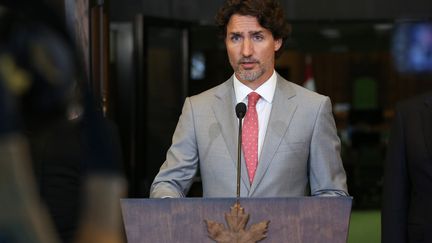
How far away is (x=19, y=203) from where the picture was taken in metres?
0.89

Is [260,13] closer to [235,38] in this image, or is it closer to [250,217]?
[235,38]

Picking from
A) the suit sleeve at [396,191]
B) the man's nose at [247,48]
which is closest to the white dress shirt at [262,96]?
the man's nose at [247,48]

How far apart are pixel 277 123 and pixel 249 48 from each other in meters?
0.25

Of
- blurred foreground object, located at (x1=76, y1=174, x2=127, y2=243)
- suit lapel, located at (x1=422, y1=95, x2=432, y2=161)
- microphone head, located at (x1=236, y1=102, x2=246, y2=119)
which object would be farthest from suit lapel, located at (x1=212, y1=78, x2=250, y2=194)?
blurred foreground object, located at (x1=76, y1=174, x2=127, y2=243)

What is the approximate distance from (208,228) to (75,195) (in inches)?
57.4

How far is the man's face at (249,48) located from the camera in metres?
2.94

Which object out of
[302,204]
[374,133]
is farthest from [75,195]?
[374,133]

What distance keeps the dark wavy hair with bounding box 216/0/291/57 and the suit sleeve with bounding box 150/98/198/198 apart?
0.30 meters

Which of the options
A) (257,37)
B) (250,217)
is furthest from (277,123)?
(250,217)

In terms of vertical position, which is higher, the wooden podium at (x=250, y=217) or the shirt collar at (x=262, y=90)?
the shirt collar at (x=262, y=90)

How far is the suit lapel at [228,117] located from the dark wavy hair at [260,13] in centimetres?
19

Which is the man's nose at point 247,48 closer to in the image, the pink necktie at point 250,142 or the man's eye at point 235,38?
the man's eye at point 235,38

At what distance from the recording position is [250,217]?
238 centimetres

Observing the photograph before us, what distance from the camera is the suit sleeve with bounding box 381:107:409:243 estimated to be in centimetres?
317
